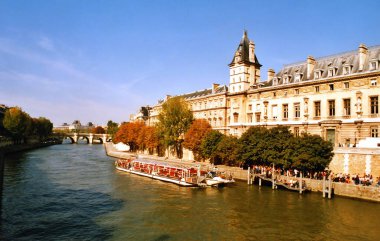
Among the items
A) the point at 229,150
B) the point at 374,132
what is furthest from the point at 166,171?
the point at 374,132

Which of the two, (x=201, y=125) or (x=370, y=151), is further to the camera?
(x=201, y=125)

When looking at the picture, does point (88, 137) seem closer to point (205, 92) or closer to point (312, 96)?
point (205, 92)

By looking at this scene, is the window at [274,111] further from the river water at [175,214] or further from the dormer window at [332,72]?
the river water at [175,214]

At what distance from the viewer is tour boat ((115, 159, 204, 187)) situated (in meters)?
45.0

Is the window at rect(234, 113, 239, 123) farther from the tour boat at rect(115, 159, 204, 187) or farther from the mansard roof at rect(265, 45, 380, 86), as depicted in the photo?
the tour boat at rect(115, 159, 204, 187)

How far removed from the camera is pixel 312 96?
5162cm

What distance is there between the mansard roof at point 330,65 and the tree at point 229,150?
14.5 meters

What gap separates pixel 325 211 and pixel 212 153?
95.2 feet

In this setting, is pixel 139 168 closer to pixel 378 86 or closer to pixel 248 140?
pixel 248 140

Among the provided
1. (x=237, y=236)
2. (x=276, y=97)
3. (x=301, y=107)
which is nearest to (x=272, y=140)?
(x=301, y=107)

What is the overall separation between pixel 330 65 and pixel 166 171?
3055cm

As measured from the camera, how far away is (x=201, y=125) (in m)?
65.2

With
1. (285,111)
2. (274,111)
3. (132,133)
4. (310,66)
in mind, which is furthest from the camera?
(132,133)

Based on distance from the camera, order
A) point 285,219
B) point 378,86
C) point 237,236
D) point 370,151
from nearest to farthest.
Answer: point 237,236
point 285,219
point 370,151
point 378,86
